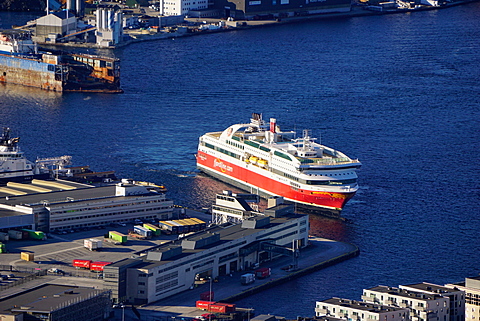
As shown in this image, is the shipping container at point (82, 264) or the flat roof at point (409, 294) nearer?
the flat roof at point (409, 294)

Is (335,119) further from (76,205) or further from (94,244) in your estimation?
(94,244)

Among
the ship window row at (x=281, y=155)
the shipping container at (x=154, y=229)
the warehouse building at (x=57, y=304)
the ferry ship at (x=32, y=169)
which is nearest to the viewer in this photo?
Result: the warehouse building at (x=57, y=304)

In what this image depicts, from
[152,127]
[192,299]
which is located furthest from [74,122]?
[192,299]

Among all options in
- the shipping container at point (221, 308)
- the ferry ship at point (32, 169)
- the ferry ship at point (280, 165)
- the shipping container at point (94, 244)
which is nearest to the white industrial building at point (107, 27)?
the ferry ship at point (280, 165)

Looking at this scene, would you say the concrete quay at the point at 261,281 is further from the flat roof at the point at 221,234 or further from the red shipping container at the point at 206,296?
the flat roof at the point at 221,234

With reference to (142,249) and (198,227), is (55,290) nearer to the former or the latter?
(142,249)

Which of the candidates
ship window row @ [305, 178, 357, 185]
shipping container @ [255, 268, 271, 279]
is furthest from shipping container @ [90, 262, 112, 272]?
ship window row @ [305, 178, 357, 185]

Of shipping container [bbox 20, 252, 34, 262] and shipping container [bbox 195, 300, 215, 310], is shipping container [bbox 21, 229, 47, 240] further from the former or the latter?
shipping container [bbox 195, 300, 215, 310]

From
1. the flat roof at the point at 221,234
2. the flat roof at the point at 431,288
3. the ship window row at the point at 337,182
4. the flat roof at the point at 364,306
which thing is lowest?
the flat roof at the point at 364,306
